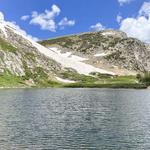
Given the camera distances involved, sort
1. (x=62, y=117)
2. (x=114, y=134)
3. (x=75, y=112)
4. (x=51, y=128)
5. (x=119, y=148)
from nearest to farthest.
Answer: (x=119, y=148) < (x=114, y=134) < (x=51, y=128) < (x=62, y=117) < (x=75, y=112)

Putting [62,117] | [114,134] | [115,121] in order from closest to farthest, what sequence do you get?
[114,134] → [115,121] → [62,117]

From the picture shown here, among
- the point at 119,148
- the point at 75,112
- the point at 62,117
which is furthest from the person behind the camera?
the point at 75,112

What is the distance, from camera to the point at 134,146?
198 feet

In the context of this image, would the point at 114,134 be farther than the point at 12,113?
No

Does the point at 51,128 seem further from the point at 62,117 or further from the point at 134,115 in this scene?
the point at 134,115

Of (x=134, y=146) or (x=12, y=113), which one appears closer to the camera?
(x=134, y=146)

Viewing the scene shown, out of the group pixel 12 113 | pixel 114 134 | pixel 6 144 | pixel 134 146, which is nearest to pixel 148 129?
pixel 114 134

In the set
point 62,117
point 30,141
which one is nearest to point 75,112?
point 62,117

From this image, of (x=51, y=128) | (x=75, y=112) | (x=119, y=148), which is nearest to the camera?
(x=119, y=148)

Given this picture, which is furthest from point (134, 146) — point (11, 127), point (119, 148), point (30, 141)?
point (11, 127)

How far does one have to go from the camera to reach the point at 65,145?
198 feet

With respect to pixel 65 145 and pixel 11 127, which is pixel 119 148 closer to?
pixel 65 145

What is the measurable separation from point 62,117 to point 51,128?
17.7 metres

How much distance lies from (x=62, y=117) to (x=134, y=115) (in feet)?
56.5
